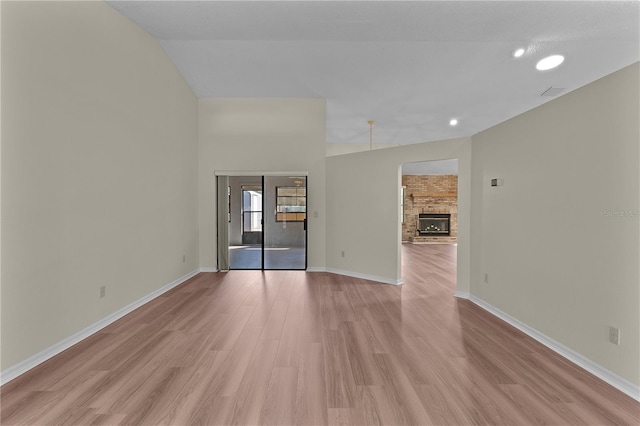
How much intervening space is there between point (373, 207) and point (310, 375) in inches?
127

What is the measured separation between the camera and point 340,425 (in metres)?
1.48

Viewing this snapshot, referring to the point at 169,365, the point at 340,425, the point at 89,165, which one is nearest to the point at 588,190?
the point at 340,425

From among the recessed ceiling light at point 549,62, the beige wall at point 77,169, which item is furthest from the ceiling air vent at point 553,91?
the beige wall at point 77,169

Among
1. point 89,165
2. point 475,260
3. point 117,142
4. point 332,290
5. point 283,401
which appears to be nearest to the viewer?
point 283,401

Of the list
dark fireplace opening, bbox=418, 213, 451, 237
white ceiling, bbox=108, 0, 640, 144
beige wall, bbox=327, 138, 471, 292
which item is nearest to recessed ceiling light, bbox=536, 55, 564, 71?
white ceiling, bbox=108, 0, 640, 144

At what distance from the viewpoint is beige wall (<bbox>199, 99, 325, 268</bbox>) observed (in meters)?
5.16

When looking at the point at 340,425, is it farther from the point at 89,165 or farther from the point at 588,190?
the point at 89,165

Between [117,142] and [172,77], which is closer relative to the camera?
[117,142]

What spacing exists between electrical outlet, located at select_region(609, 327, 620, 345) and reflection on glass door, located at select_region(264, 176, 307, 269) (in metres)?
4.18

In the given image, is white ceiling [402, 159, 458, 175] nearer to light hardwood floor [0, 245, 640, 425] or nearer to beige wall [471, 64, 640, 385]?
beige wall [471, 64, 640, 385]

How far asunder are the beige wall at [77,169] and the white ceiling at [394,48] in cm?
78

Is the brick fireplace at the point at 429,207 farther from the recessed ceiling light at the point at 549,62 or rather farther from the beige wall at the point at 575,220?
the beige wall at the point at 575,220

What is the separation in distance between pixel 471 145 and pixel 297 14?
2887 millimetres

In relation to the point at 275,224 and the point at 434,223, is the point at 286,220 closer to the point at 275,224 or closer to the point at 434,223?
the point at 275,224
